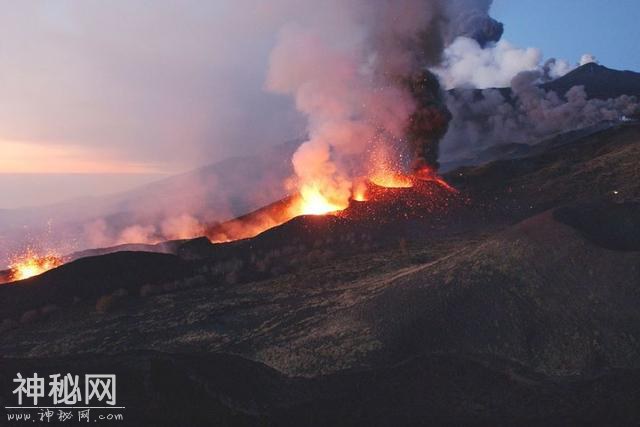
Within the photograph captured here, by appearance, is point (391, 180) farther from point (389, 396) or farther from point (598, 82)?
point (598, 82)

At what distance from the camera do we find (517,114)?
133000 mm

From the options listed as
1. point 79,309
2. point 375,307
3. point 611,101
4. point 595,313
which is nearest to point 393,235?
point 375,307

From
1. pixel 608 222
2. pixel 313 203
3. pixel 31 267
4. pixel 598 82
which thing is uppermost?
pixel 598 82

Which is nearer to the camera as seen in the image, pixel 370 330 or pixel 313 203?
pixel 370 330

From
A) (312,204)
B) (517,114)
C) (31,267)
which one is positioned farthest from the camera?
(517,114)

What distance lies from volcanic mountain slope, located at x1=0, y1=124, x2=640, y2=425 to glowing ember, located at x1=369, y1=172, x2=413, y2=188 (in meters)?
16.8

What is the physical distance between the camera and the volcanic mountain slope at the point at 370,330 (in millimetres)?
15781

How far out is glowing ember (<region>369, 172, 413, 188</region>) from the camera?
49750mm

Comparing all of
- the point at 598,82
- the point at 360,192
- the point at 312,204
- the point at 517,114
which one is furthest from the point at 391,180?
the point at 598,82

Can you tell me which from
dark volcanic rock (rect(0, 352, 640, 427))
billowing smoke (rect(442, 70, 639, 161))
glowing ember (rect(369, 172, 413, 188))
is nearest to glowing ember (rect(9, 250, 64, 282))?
dark volcanic rock (rect(0, 352, 640, 427))

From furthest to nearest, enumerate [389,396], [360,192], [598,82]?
1. [598,82]
2. [360,192]
3. [389,396]

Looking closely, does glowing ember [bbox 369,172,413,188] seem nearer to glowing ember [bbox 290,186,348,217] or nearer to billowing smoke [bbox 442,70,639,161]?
glowing ember [bbox 290,186,348,217]

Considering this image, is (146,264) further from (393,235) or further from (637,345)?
(637,345)

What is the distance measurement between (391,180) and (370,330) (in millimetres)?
32724
